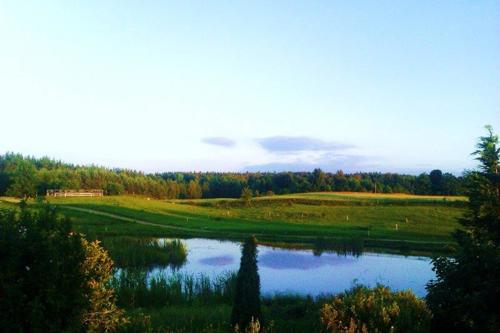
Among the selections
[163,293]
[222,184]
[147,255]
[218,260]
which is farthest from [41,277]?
[222,184]

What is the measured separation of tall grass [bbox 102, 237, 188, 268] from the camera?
2925 cm

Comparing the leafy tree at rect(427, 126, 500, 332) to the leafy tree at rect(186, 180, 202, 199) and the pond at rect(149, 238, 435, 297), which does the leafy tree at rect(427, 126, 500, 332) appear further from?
the leafy tree at rect(186, 180, 202, 199)

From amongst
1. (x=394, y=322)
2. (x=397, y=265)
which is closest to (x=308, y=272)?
(x=397, y=265)

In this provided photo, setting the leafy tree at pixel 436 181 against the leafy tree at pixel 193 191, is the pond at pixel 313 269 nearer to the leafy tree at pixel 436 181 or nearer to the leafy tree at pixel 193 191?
the leafy tree at pixel 436 181

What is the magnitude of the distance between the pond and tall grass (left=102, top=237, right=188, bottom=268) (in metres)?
0.89

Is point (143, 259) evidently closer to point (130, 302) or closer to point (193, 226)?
point (130, 302)

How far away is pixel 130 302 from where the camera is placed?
58.5ft

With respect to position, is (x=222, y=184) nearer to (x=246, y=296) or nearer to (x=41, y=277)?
(x=246, y=296)

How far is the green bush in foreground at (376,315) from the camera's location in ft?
35.9

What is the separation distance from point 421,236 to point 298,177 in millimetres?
89632

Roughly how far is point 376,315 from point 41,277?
737cm

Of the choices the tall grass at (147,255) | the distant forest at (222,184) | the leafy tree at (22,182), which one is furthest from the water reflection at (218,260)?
the distant forest at (222,184)

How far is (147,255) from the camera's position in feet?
103

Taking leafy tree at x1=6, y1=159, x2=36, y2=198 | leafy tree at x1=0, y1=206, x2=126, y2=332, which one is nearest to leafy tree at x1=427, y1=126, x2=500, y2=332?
leafy tree at x1=0, y1=206, x2=126, y2=332
